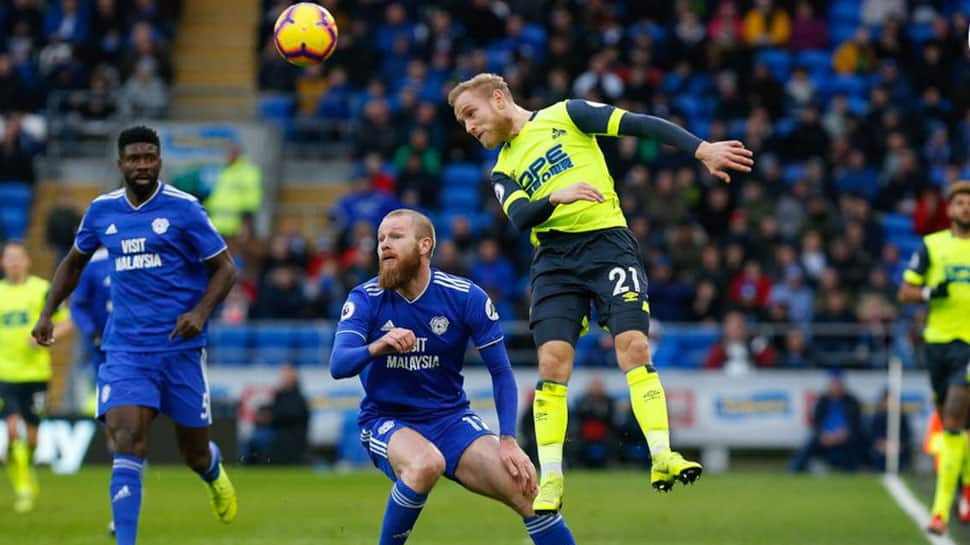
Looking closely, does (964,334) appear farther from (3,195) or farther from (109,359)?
(3,195)

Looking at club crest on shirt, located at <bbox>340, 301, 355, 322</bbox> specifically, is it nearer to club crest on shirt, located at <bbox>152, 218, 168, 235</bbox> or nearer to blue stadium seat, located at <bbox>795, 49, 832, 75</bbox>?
club crest on shirt, located at <bbox>152, 218, 168, 235</bbox>

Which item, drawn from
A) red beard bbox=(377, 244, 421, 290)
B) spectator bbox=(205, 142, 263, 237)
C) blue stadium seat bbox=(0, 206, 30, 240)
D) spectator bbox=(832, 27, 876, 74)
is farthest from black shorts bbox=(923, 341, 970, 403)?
blue stadium seat bbox=(0, 206, 30, 240)

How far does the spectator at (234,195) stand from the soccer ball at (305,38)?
38.3 ft

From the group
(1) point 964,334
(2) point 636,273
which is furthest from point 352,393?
(2) point 636,273

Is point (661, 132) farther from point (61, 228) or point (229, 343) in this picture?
point (61, 228)

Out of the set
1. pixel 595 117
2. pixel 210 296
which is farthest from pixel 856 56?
pixel 210 296

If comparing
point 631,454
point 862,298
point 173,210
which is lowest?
point 631,454

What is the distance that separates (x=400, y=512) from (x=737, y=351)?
12989 mm

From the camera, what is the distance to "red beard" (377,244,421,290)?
9078 millimetres

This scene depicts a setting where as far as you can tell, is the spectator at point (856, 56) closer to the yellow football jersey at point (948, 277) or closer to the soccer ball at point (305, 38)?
the yellow football jersey at point (948, 277)

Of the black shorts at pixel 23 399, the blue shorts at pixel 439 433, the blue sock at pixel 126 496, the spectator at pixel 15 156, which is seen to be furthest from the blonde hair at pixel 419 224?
the spectator at pixel 15 156

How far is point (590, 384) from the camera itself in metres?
21.0

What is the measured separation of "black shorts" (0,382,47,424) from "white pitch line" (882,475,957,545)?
8.25 metres

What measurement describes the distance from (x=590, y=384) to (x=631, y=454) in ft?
4.61
